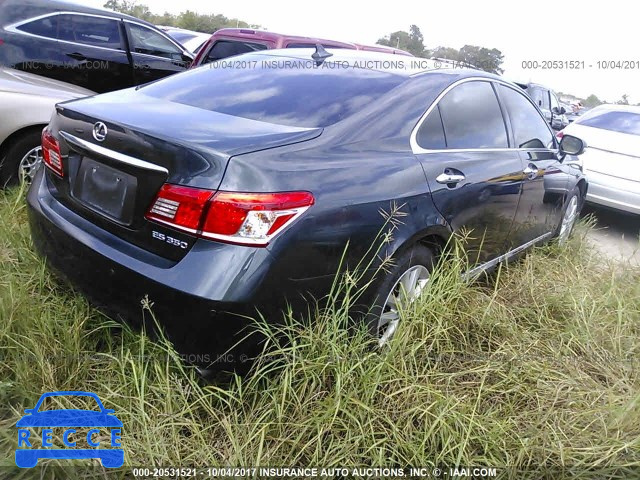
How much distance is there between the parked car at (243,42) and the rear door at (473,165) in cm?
371

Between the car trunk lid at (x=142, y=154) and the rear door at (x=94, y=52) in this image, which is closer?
the car trunk lid at (x=142, y=154)

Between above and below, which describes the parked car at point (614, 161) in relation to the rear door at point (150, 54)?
below

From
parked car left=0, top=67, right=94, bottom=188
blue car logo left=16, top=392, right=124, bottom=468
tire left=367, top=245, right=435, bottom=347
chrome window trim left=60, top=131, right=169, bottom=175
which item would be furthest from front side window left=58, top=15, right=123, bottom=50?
tire left=367, top=245, right=435, bottom=347

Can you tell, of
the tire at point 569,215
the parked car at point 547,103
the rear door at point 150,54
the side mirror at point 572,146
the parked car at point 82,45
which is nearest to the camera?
the side mirror at point 572,146

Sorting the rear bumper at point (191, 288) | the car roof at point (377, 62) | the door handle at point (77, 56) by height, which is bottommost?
the rear bumper at point (191, 288)

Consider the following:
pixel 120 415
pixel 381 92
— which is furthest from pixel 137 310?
pixel 381 92

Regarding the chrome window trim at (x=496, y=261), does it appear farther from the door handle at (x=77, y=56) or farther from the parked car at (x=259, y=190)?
the door handle at (x=77, y=56)

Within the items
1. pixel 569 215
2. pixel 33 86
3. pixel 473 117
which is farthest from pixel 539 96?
pixel 33 86

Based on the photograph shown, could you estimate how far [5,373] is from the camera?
207 cm

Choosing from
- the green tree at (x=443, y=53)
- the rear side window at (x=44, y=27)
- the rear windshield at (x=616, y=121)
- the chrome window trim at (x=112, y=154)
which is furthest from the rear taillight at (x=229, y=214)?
the green tree at (x=443, y=53)

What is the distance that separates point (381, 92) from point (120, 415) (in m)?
1.87

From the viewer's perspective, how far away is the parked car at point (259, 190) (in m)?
1.76

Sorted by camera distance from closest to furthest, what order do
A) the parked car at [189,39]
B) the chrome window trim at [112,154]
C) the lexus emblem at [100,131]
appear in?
the chrome window trim at [112,154] < the lexus emblem at [100,131] < the parked car at [189,39]

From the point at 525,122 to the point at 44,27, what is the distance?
4.57 metres
